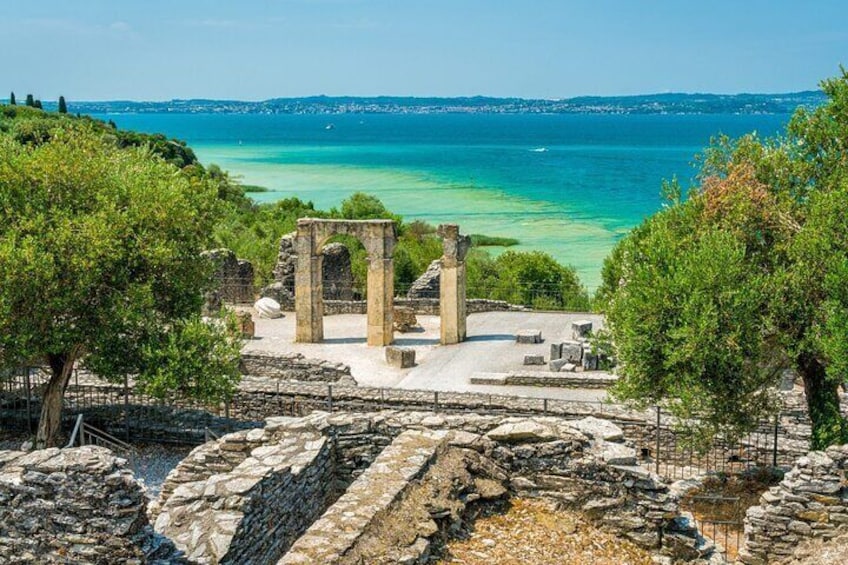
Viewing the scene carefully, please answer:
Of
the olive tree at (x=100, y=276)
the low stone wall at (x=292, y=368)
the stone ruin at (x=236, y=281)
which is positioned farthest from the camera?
the stone ruin at (x=236, y=281)

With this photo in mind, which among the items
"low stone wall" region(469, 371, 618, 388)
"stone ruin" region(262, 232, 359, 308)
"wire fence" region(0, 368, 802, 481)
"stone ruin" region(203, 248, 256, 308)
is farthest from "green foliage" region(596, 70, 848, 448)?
"stone ruin" region(203, 248, 256, 308)

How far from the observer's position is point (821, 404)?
1927 cm

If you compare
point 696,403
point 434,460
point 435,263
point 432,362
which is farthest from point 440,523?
point 435,263

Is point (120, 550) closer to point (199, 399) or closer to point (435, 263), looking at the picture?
point (199, 399)

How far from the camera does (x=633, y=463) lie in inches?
536

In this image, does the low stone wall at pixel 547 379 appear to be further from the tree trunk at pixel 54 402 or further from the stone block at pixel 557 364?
the tree trunk at pixel 54 402

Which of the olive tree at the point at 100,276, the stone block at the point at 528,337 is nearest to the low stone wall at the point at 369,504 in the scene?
the olive tree at the point at 100,276

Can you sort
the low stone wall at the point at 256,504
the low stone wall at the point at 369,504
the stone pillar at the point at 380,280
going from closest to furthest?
the low stone wall at the point at 369,504 → the low stone wall at the point at 256,504 → the stone pillar at the point at 380,280

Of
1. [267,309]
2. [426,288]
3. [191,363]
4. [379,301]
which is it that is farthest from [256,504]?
[426,288]

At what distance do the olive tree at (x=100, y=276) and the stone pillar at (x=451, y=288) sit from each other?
12736mm

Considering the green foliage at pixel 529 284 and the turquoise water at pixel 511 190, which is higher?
the turquoise water at pixel 511 190

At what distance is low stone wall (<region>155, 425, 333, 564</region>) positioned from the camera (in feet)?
39.8

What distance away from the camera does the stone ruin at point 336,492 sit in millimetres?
11859

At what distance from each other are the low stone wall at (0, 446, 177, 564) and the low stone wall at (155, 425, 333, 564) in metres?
0.52
